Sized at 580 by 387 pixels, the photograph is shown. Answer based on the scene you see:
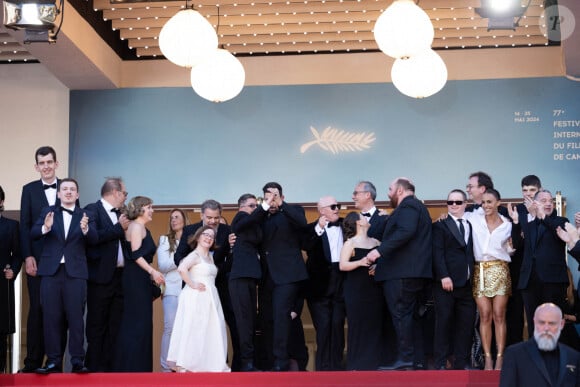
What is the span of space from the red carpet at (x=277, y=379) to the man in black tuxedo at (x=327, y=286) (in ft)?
2.54

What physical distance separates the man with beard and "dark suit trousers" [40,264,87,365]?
11.1ft

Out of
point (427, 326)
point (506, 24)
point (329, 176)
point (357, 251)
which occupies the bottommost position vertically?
point (427, 326)

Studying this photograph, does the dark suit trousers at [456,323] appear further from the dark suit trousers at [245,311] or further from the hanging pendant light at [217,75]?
the hanging pendant light at [217,75]

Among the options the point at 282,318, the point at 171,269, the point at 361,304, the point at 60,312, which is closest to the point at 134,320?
the point at 60,312

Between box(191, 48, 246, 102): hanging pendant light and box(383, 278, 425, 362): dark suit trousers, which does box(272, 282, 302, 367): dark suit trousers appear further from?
box(191, 48, 246, 102): hanging pendant light

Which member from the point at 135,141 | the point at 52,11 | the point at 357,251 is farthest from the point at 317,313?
the point at 135,141

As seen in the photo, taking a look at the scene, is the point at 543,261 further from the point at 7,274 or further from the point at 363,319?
the point at 7,274

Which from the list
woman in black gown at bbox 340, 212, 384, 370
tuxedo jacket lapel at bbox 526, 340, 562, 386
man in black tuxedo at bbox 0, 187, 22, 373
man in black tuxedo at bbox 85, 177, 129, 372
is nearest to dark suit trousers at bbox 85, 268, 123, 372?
man in black tuxedo at bbox 85, 177, 129, 372

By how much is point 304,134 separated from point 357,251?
143 inches

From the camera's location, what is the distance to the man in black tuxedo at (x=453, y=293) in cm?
852

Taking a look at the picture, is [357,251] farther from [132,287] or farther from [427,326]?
[132,287]

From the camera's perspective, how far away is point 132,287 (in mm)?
8898

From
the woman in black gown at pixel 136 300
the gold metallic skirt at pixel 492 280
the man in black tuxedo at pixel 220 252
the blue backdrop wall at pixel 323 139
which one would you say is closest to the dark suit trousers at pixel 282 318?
the man in black tuxedo at pixel 220 252

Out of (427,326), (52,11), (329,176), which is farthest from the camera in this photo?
(329,176)
